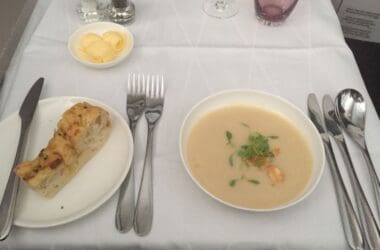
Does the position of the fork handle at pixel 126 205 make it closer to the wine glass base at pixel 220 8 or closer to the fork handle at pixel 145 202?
the fork handle at pixel 145 202

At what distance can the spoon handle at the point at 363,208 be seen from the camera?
52 centimetres

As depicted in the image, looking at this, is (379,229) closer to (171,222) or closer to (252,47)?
(171,222)

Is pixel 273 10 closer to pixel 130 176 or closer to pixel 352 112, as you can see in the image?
pixel 352 112

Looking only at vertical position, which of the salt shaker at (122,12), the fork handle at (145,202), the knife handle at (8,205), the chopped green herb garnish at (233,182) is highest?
the salt shaker at (122,12)

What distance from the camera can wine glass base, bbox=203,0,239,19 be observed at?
0.90 m

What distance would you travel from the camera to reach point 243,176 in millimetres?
586

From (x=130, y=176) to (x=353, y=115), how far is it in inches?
A: 16.4

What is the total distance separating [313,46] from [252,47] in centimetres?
14

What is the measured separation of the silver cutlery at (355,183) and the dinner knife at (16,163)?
0.50 m

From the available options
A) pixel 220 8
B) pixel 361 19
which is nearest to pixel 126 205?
pixel 220 8

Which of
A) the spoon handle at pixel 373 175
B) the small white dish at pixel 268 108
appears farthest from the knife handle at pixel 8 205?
the spoon handle at pixel 373 175

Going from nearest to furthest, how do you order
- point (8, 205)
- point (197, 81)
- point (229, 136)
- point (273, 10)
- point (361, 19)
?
point (8, 205) → point (229, 136) → point (197, 81) → point (273, 10) → point (361, 19)

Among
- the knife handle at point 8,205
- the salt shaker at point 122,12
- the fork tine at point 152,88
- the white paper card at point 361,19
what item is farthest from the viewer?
the white paper card at point 361,19

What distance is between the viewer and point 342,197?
578 millimetres
